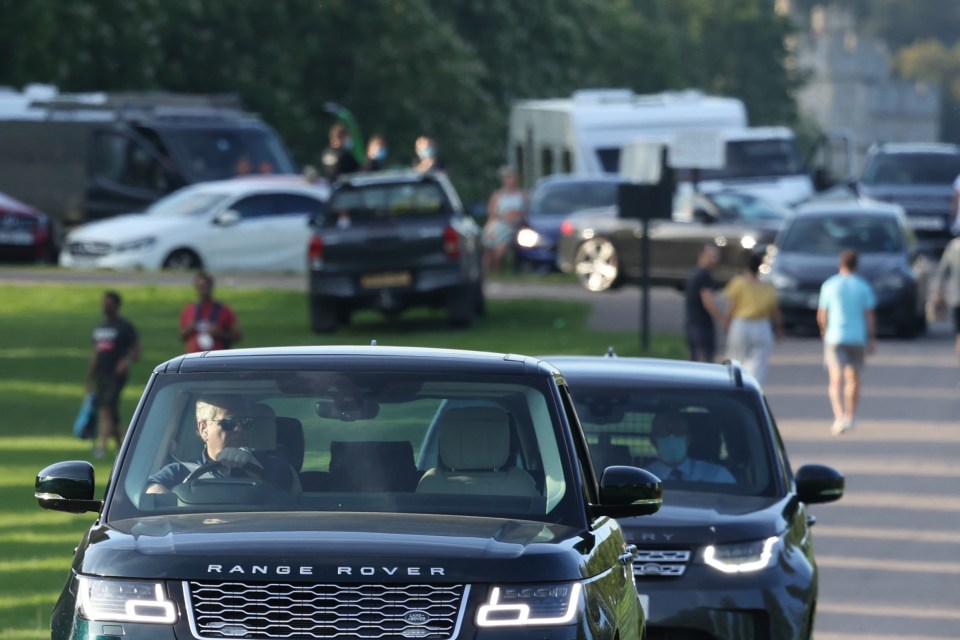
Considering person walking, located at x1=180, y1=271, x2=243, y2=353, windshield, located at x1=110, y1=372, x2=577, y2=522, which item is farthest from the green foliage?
windshield, located at x1=110, y1=372, x2=577, y2=522

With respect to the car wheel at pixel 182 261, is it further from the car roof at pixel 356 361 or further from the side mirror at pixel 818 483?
the car roof at pixel 356 361

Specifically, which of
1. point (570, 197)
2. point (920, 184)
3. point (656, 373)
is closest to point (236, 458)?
point (656, 373)

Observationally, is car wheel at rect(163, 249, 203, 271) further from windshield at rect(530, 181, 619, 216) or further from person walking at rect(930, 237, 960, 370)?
person walking at rect(930, 237, 960, 370)

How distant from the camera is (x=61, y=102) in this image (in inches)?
1650

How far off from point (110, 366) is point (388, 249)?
8742mm

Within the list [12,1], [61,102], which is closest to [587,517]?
[61,102]

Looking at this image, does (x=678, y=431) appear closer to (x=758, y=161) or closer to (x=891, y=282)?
(x=891, y=282)

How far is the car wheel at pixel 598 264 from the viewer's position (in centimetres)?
3628

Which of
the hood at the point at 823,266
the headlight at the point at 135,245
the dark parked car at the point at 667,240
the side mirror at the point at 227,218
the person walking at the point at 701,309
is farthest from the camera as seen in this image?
the headlight at the point at 135,245

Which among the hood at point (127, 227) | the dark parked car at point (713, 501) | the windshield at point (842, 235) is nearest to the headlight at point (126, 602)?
the dark parked car at point (713, 501)

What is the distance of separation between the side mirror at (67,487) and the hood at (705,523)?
2744 mm

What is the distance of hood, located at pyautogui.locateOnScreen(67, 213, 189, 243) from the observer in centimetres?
3747

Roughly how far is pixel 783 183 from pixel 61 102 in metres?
12.3

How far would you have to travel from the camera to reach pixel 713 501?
9.95 meters
